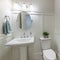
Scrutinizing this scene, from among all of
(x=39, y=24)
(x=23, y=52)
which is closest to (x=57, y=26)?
(x=39, y=24)

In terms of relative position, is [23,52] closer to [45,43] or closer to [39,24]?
[45,43]

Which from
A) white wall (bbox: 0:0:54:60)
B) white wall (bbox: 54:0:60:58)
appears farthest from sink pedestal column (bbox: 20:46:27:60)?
white wall (bbox: 54:0:60:58)

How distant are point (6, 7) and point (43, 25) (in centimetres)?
129

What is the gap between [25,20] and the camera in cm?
304

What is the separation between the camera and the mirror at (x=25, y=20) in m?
3.01

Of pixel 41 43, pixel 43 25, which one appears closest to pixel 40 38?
pixel 41 43

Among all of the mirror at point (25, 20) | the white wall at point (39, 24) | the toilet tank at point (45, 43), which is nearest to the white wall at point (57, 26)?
the white wall at point (39, 24)

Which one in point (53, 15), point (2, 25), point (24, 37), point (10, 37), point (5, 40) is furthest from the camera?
point (53, 15)

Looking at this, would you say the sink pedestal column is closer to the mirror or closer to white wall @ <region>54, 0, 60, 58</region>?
the mirror

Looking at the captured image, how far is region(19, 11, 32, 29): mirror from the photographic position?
301cm

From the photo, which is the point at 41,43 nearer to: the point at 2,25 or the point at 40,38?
the point at 40,38

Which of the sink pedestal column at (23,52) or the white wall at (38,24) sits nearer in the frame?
the sink pedestal column at (23,52)

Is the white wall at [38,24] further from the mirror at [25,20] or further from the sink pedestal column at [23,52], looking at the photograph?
the sink pedestal column at [23,52]

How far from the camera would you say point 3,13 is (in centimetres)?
245
